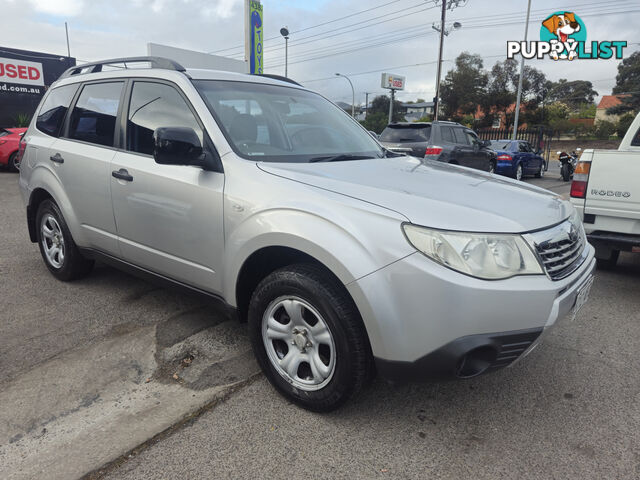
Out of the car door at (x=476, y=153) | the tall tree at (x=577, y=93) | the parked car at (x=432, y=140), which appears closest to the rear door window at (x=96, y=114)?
the parked car at (x=432, y=140)

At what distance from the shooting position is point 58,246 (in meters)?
4.17

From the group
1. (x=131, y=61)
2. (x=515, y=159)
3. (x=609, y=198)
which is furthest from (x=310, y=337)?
(x=515, y=159)

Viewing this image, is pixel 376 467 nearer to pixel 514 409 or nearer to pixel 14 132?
pixel 514 409

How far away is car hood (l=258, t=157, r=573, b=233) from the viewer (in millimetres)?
2094

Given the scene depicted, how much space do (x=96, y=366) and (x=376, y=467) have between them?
1793 mm

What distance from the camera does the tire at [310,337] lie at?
2168mm

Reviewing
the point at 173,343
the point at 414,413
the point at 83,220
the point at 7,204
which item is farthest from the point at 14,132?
the point at 414,413

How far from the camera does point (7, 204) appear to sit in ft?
27.8

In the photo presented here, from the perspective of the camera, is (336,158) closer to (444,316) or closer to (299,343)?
(299,343)

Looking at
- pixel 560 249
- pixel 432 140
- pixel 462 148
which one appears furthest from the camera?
pixel 462 148

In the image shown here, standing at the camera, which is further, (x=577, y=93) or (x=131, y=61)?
(x=577, y=93)

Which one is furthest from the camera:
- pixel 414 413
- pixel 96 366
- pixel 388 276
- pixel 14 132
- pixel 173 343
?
pixel 14 132

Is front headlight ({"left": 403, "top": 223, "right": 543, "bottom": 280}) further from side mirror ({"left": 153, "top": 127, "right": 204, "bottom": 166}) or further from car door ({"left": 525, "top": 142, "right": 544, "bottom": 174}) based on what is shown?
car door ({"left": 525, "top": 142, "right": 544, "bottom": 174})

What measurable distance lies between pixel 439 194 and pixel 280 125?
1.28 metres
